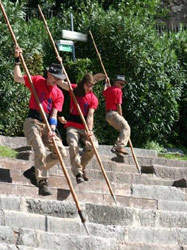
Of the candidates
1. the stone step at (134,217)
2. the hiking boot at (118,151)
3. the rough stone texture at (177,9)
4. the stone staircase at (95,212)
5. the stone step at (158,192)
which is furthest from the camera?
the rough stone texture at (177,9)

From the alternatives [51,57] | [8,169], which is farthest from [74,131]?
[51,57]

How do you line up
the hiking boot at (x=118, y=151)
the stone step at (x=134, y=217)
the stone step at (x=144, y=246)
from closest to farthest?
the stone step at (x=144, y=246)
the stone step at (x=134, y=217)
the hiking boot at (x=118, y=151)

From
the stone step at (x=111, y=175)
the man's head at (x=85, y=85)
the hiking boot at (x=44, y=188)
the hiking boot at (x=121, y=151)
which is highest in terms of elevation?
the man's head at (x=85, y=85)

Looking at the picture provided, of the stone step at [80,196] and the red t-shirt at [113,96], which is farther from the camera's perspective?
the red t-shirt at [113,96]

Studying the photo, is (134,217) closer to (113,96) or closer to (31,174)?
(31,174)

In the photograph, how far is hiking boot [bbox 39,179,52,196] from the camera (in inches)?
445

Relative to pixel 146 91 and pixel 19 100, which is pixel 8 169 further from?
pixel 146 91

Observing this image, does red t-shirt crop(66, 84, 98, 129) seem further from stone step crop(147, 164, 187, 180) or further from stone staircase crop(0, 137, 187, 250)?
stone step crop(147, 164, 187, 180)

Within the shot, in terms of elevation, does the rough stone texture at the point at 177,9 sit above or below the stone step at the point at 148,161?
below

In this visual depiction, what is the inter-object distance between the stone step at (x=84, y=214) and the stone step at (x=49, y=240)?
531 millimetres

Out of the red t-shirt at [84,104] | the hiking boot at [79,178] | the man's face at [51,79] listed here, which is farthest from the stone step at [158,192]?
the man's face at [51,79]

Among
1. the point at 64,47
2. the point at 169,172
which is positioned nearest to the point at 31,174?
the point at 169,172

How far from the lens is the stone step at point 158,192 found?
40.4 ft

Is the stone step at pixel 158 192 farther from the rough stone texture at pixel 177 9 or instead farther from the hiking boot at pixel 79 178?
the rough stone texture at pixel 177 9
